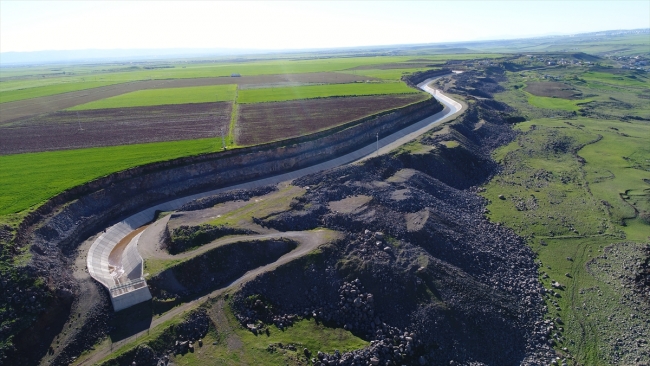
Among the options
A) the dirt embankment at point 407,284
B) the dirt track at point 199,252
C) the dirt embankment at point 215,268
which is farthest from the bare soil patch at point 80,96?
the dirt embankment at point 407,284

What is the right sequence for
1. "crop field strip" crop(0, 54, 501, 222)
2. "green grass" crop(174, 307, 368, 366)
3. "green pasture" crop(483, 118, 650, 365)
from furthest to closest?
"crop field strip" crop(0, 54, 501, 222) → "green pasture" crop(483, 118, 650, 365) → "green grass" crop(174, 307, 368, 366)

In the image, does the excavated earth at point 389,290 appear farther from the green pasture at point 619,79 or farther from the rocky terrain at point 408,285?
the green pasture at point 619,79

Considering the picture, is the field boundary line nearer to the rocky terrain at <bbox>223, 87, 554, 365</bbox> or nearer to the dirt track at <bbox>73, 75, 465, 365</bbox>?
the rocky terrain at <bbox>223, 87, 554, 365</bbox>

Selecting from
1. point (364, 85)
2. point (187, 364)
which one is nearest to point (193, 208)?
point (187, 364)

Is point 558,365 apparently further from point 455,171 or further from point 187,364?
point 455,171

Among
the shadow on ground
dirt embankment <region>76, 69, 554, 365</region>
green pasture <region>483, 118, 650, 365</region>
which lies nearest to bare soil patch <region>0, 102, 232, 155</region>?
dirt embankment <region>76, 69, 554, 365</region>

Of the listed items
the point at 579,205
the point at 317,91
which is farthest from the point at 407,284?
the point at 317,91

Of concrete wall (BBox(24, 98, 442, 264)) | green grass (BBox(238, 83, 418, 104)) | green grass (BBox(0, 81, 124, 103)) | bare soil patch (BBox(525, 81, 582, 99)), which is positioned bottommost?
concrete wall (BBox(24, 98, 442, 264))
